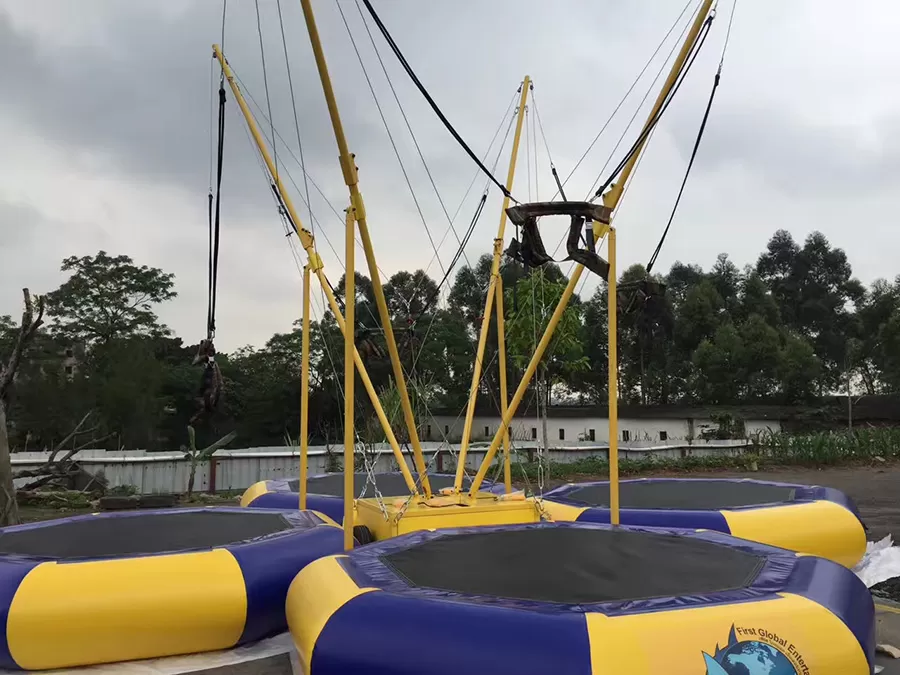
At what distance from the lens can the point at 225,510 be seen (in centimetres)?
542

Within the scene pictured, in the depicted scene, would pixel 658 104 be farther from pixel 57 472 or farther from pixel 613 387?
Result: pixel 57 472

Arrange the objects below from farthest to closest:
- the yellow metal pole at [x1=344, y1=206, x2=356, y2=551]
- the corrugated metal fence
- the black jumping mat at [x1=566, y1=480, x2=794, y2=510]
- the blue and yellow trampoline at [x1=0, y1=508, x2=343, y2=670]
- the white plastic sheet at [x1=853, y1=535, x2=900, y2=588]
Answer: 1. the corrugated metal fence
2. the black jumping mat at [x1=566, y1=480, x2=794, y2=510]
3. the white plastic sheet at [x1=853, y1=535, x2=900, y2=588]
4. the yellow metal pole at [x1=344, y1=206, x2=356, y2=551]
5. the blue and yellow trampoline at [x1=0, y1=508, x2=343, y2=670]

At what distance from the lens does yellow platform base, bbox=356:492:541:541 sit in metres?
4.68

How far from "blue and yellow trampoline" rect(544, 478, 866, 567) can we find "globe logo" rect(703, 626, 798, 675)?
2.65 m

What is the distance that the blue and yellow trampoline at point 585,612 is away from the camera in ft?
7.55

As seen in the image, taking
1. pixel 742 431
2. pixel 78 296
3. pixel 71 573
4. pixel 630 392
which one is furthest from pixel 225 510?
pixel 630 392

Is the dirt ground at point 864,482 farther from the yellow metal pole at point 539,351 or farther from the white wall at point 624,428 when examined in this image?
the white wall at point 624,428

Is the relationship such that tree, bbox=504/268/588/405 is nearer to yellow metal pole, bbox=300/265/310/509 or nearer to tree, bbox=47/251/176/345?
yellow metal pole, bbox=300/265/310/509

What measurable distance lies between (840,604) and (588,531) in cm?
139

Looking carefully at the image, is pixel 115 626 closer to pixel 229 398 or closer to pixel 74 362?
pixel 74 362

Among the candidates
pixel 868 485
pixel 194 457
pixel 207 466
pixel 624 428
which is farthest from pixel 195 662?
pixel 624 428

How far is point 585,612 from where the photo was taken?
8.00 ft

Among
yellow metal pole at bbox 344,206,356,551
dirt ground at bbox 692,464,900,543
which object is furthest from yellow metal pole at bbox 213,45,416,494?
dirt ground at bbox 692,464,900,543

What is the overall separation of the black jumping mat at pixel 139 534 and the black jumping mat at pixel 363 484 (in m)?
1.74
